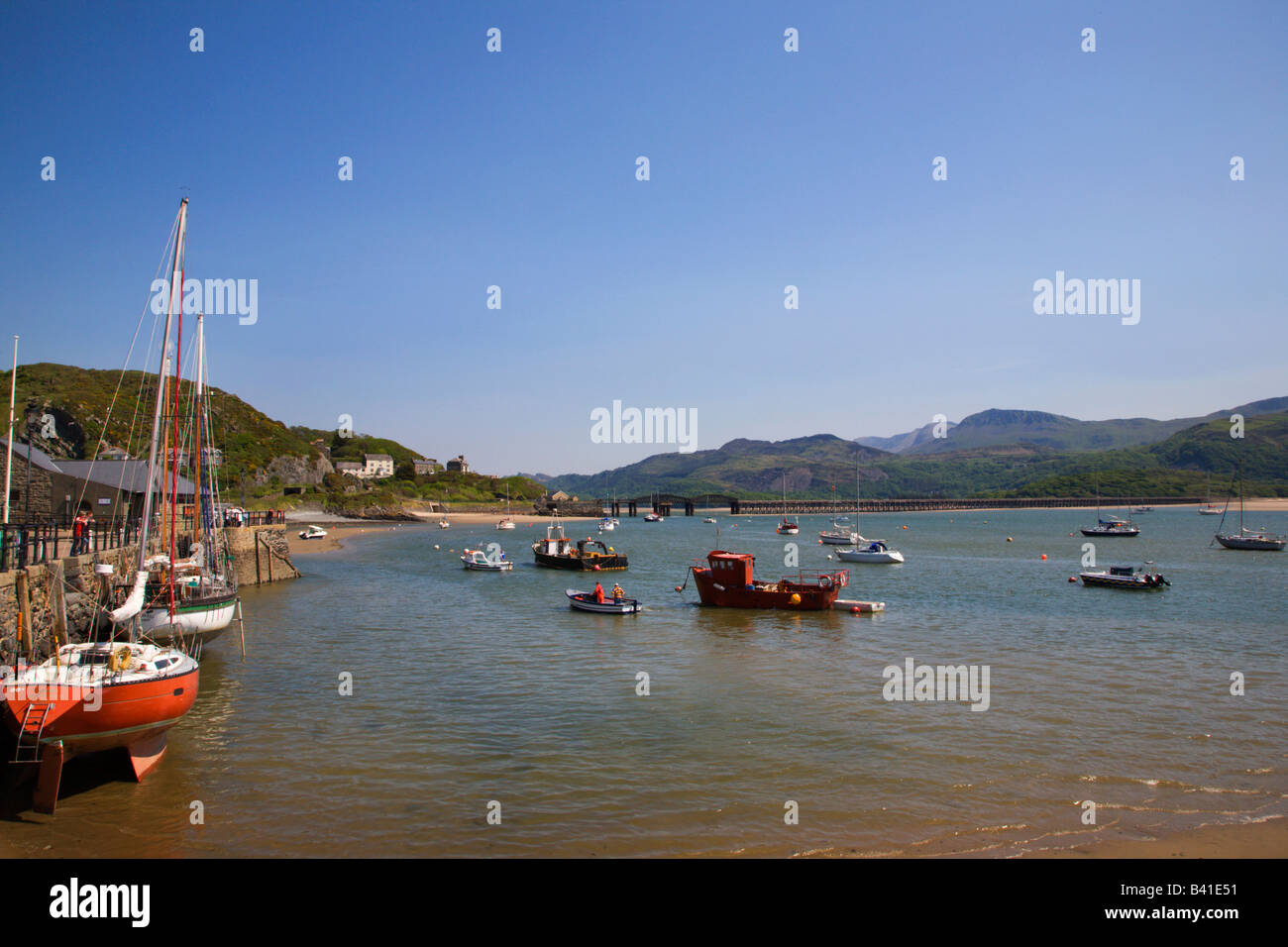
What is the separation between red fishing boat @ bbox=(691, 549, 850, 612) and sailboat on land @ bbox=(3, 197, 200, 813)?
28.0 m

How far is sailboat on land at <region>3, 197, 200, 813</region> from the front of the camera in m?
12.9

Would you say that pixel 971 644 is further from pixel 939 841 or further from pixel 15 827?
pixel 15 827

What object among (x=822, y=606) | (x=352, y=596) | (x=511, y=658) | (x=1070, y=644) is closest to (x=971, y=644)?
(x=1070, y=644)

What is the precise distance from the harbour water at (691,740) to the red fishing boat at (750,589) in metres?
1.73

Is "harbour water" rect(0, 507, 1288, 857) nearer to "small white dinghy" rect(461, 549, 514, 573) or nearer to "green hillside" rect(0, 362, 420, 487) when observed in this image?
"small white dinghy" rect(461, 549, 514, 573)

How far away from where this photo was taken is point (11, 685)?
1288cm

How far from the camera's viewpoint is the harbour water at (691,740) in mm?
12852

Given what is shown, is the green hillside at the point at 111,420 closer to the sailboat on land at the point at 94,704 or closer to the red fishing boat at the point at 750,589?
the red fishing boat at the point at 750,589

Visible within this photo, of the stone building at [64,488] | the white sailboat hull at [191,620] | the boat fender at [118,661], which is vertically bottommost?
the white sailboat hull at [191,620]

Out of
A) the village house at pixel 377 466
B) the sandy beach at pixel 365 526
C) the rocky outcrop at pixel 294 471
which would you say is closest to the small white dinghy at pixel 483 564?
the sandy beach at pixel 365 526

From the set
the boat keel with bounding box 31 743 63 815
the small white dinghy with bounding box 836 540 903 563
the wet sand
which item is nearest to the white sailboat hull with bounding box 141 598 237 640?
the boat keel with bounding box 31 743 63 815

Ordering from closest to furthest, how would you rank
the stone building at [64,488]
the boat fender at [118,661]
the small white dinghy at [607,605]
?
the boat fender at [118,661] < the small white dinghy at [607,605] < the stone building at [64,488]

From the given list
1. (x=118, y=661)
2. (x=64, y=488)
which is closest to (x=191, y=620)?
(x=118, y=661)
